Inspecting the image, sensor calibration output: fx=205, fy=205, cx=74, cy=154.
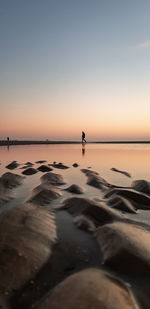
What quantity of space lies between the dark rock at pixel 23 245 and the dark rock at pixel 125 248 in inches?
29.8

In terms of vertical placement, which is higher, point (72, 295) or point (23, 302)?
point (72, 295)

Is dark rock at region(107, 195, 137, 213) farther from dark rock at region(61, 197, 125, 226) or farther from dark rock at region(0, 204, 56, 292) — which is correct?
dark rock at region(0, 204, 56, 292)

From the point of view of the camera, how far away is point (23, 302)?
183 centimetres

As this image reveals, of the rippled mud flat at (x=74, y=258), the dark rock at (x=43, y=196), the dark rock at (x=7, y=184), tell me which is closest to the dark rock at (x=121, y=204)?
the rippled mud flat at (x=74, y=258)

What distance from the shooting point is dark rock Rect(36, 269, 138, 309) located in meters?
1.63

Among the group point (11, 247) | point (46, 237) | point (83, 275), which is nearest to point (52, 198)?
point (46, 237)

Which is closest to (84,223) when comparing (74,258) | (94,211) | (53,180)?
(94,211)

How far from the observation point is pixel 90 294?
172 cm

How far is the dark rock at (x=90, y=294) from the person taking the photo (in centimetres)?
163

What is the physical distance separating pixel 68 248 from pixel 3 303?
1.18 meters

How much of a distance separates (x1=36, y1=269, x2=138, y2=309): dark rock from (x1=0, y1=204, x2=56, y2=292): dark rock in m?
0.49

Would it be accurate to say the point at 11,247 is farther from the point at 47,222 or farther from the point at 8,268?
the point at 47,222

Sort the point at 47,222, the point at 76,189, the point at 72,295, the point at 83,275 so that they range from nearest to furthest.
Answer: the point at 72,295
the point at 83,275
the point at 47,222
the point at 76,189

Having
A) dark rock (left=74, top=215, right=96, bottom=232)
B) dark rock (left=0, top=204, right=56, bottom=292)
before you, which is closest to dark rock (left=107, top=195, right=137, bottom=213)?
dark rock (left=74, top=215, right=96, bottom=232)
